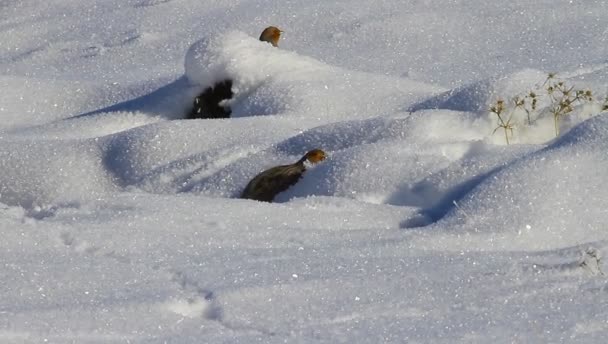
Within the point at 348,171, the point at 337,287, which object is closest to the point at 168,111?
the point at 348,171

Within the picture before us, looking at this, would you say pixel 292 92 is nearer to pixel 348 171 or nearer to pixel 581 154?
pixel 348 171

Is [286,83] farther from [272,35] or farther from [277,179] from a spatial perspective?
[277,179]

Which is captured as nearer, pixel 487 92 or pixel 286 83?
pixel 487 92

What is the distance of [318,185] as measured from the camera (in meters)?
3.63

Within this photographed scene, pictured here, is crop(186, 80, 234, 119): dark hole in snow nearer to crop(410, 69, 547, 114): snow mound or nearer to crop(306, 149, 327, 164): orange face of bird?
crop(410, 69, 547, 114): snow mound

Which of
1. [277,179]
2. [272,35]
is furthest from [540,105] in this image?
[272,35]

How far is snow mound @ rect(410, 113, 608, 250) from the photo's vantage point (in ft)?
9.90

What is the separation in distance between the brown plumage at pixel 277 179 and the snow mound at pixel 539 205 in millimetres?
646

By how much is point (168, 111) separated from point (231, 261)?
2155 millimetres

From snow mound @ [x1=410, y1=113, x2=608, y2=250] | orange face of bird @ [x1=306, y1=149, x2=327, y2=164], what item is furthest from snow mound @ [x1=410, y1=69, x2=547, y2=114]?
snow mound @ [x1=410, y1=113, x2=608, y2=250]

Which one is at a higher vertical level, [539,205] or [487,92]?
[539,205]

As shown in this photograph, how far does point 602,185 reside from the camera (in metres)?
3.23

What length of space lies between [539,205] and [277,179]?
3.05 ft

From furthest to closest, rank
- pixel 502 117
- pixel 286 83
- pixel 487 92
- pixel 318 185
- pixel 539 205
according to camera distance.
Answer: pixel 286 83
pixel 487 92
pixel 502 117
pixel 318 185
pixel 539 205
